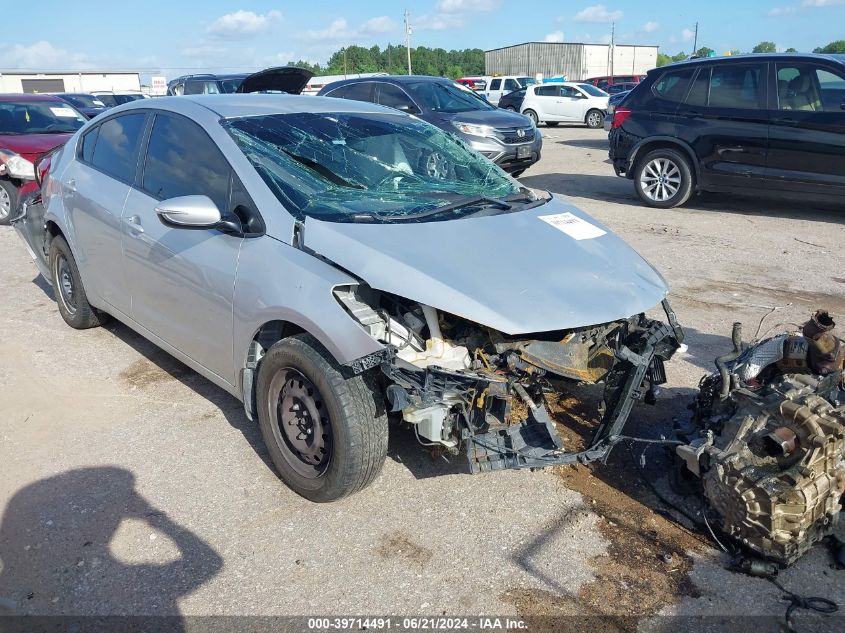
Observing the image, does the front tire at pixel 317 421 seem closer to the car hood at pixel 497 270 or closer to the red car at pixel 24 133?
the car hood at pixel 497 270

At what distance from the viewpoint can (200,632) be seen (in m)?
2.68

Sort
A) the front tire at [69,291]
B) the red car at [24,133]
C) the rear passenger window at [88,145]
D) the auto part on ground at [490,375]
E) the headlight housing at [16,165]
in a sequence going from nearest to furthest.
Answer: the auto part on ground at [490,375]
the rear passenger window at [88,145]
the front tire at [69,291]
the headlight housing at [16,165]
the red car at [24,133]

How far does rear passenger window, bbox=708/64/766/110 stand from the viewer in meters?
8.95

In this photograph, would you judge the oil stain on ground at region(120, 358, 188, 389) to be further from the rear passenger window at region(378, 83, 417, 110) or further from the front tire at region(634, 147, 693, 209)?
the rear passenger window at region(378, 83, 417, 110)

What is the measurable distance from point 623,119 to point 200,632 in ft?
30.3

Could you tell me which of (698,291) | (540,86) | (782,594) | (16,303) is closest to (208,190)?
(782,594)

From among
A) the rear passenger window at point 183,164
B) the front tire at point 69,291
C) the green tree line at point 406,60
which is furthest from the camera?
the green tree line at point 406,60

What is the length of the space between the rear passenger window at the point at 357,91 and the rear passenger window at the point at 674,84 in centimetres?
473

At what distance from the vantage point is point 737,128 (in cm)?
901

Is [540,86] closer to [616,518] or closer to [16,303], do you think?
[16,303]

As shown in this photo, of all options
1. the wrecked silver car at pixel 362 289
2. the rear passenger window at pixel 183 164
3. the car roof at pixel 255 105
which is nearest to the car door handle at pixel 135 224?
the wrecked silver car at pixel 362 289

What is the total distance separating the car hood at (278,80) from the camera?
257 inches

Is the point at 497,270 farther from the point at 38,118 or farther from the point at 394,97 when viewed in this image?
the point at 38,118

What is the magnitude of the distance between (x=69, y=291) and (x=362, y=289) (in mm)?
3469
